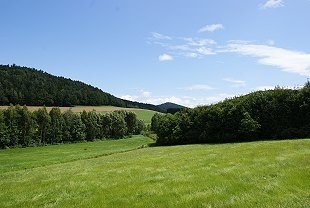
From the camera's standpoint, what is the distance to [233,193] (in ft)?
48.9

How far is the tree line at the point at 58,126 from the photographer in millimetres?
104062

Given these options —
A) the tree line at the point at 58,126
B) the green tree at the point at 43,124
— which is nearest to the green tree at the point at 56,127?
the tree line at the point at 58,126

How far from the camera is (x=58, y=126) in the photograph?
384 feet

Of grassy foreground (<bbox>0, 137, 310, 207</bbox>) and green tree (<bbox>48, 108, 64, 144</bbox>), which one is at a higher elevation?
green tree (<bbox>48, 108, 64, 144</bbox>)

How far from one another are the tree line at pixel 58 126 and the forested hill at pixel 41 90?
112 ft

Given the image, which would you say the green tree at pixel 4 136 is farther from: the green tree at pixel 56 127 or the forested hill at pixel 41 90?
the forested hill at pixel 41 90

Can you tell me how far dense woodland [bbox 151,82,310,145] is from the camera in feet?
178

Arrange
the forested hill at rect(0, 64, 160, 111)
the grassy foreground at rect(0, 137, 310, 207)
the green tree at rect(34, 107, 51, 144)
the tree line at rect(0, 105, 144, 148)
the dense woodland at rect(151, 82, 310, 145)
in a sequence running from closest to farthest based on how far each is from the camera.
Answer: the grassy foreground at rect(0, 137, 310, 207), the dense woodland at rect(151, 82, 310, 145), the tree line at rect(0, 105, 144, 148), the green tree at rect(34, 107, 51, 144), the forested hill at rect(0, 64, 160, 111)

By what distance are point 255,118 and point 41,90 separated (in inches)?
4722

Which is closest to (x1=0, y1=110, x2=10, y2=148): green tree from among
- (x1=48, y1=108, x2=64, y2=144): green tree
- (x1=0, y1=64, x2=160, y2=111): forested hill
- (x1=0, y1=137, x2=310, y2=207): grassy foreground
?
(x1=48, y1=108, x2=64, y2=144): green tree

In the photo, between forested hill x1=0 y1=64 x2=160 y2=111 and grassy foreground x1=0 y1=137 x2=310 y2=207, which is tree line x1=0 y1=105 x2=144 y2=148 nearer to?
forested hill x1=0 y1=64 x2=160 y2=111

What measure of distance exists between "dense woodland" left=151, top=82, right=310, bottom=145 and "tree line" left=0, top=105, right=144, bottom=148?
55.5 m

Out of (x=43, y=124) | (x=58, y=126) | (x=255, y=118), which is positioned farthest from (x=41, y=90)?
(x=255, y=118)

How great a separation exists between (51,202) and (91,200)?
2.06m
